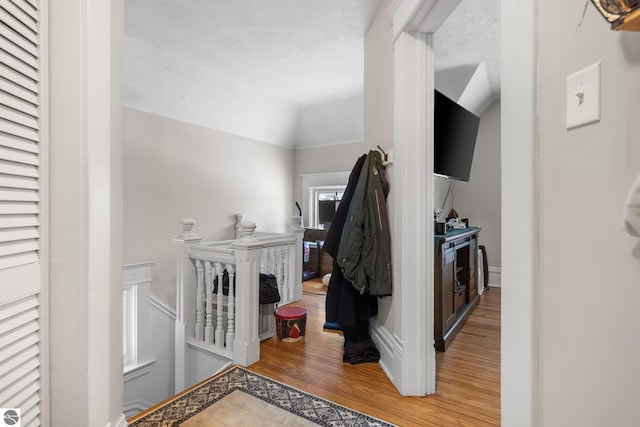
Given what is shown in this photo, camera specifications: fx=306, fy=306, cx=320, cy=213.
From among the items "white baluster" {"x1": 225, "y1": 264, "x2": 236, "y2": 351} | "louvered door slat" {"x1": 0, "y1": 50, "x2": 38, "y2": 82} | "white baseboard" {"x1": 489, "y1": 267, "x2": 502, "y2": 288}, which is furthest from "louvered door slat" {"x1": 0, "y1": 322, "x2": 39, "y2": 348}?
"white baseboard" {"x1": 489, "y1": 267, "x2": 502, "y2": 288}

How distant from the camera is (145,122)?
11.4 ft

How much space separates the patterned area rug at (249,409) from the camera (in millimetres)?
1532

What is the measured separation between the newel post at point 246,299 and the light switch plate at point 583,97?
1901mm

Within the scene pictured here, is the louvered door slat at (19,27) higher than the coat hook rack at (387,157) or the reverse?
higher

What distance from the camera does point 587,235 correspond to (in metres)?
0.66

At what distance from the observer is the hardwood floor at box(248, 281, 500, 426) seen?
5.25 feet

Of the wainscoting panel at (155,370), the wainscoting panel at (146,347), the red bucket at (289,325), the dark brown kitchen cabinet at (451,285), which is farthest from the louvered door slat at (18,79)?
the wainscoting panel at (155,370)

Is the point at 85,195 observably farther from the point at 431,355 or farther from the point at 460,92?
the point at 460,92

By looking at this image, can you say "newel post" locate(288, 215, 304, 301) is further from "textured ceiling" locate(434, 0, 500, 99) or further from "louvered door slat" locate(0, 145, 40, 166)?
"louvered door slat" locate(0, 145, 40, 166)

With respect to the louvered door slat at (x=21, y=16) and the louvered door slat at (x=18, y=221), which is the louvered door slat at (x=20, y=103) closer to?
the louvered door slat at (x=21, y=16)

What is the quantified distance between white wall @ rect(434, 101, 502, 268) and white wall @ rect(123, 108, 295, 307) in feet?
9.30

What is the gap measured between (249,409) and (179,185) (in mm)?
2940

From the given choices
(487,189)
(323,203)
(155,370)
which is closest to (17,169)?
(155,370)

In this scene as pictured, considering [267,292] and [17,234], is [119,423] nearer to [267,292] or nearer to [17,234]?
[17,234]
